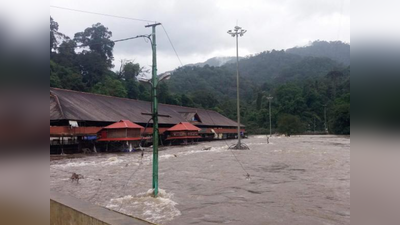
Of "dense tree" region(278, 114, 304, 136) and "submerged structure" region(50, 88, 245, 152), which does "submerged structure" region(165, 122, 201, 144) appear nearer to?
"submerged structure" region(50, 88, 245, 152)

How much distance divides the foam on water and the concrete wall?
2.16 meters

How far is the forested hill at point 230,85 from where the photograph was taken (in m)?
43.0

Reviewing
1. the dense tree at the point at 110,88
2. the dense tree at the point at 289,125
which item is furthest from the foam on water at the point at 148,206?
the dense tree at the point at 289,125

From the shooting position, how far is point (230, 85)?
Answer: 92.9 meters

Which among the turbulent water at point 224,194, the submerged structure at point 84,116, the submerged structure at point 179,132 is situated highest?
the submerged structure at point 84,116

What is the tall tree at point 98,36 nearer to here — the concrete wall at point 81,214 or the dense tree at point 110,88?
the dense tree at point 110,88

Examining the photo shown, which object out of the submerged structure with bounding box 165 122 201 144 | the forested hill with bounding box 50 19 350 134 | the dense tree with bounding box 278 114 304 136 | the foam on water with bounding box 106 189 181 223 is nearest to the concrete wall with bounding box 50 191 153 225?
the foam on water with bounding box 106 189 181 223

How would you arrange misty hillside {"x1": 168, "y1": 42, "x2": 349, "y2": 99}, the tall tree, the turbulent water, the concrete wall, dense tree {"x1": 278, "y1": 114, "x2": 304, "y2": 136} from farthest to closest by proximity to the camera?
1. misty hillside {"x1": 168, "y1": 42, "x2": 349, "y2": 99}
2. dense tree {"x1": 278, "y1": 114, "x2": 304, "y2": 136}
3. the tall tree
4. the turbulent water
5. the concrete wall

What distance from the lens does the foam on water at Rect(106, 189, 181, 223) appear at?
19.1ft

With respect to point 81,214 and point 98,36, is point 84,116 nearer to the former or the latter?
point 81,214

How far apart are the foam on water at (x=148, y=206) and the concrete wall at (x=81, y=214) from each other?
2162 millimetres

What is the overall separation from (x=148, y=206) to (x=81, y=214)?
11.7 ft

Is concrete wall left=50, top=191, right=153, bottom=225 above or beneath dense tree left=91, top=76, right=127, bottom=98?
beneath

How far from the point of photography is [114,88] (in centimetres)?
4269
